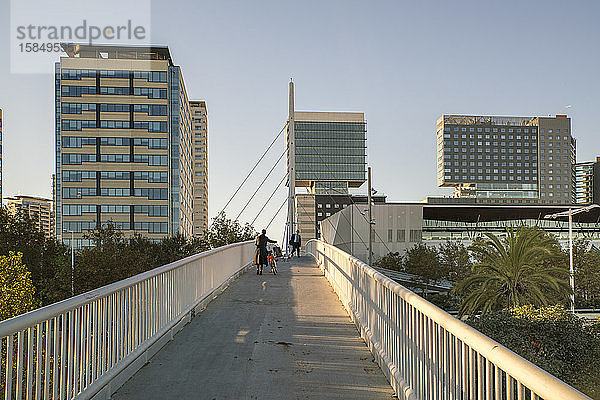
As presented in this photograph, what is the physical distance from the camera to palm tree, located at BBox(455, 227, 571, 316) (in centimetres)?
2850

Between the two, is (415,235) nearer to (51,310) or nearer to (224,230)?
(224,230)

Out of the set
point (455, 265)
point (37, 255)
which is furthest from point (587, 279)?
point (37, 255)

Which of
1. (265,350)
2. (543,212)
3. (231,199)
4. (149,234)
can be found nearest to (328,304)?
(265,350)

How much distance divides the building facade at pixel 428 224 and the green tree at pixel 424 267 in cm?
472

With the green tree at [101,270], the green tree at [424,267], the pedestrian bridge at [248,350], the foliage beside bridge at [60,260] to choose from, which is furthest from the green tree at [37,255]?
the pedestrian bridge at [248,350]

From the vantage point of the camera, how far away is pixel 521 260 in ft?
94.0

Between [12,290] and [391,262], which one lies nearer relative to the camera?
[12,290]

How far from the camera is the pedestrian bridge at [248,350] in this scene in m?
4.39

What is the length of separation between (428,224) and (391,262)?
45639 mm

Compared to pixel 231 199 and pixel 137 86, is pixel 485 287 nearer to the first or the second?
pixel 231 199

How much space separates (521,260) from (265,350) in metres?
22.6

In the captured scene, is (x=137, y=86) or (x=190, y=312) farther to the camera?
(x=137, y=86)

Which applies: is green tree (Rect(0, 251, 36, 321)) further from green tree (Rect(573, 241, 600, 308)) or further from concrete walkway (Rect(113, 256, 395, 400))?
green tree (Rect(573, 241, 600, 308))

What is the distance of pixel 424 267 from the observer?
67125 mm
